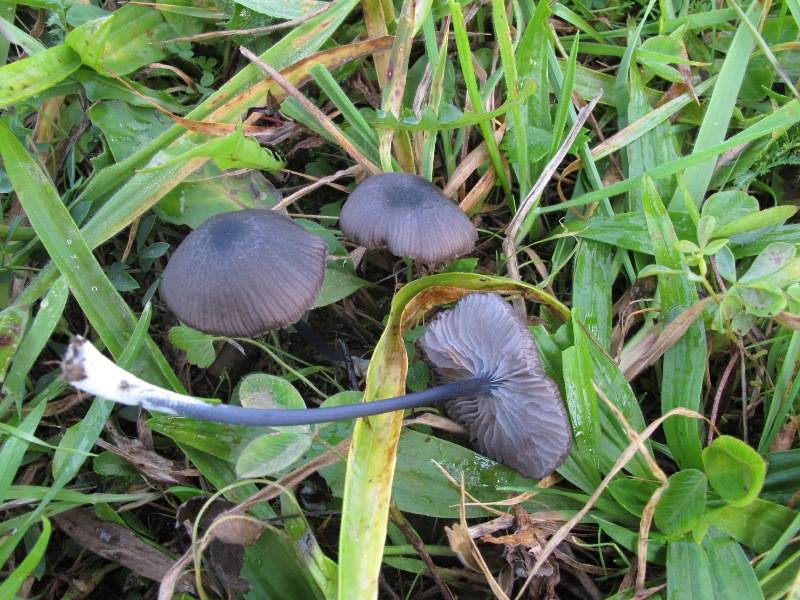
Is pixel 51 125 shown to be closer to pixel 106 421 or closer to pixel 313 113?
pixel 313 113

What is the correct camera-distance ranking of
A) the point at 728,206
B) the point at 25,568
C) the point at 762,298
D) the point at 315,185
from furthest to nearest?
the point at 315,185 → the point at 728,206 → the point at 762,298 → the point at 25,568

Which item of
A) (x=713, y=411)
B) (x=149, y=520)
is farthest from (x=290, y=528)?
(x=713, y=411)

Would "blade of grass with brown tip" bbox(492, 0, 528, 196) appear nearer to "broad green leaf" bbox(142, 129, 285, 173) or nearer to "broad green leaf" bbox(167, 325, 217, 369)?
"broad green leaf" bbox(142, 129, 285, 173)

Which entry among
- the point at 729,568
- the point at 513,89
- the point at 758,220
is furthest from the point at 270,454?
the point at 758,220

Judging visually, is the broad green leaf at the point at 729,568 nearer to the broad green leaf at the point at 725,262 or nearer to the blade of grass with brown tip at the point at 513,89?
the broad green leaf at the point at 725,262

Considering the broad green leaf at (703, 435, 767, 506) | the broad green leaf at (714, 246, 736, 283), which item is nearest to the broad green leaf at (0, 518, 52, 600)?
the broad green leaf at (703, 435, 767, 506)

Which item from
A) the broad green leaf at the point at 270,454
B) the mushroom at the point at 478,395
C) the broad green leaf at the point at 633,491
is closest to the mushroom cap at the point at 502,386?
the mushroom at the point at 478,395

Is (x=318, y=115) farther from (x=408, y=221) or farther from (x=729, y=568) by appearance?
(x=729, y=568)

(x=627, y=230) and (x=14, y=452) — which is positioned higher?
(x=627, y=230)
